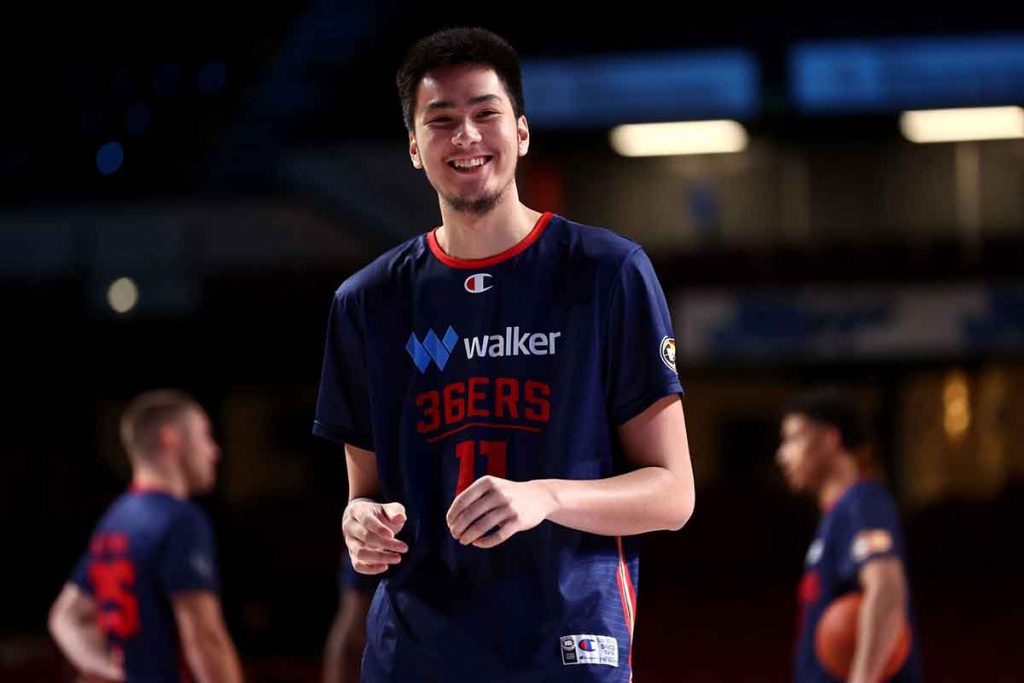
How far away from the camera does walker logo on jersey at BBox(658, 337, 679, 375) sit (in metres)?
2.47

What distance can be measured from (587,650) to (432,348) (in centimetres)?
58

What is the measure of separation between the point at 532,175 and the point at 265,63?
152 inches

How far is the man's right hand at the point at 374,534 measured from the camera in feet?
7.64

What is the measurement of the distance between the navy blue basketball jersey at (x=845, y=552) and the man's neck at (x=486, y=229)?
10.7 ft

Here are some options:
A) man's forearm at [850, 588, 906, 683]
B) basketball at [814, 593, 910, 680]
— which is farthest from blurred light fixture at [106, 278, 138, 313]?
man's forearm at [850, 588, 906, 683]

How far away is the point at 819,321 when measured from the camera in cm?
1684

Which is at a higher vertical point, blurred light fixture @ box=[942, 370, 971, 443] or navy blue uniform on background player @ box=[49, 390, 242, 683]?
blurred light fixture @ box=[942, 370, 971, 443]

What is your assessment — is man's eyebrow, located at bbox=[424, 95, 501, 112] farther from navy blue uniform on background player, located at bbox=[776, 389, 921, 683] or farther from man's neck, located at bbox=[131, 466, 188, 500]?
man's neck, located at bbox=[131, 466, 188, 500]

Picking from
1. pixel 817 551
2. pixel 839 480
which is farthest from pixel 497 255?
pixel 839 480

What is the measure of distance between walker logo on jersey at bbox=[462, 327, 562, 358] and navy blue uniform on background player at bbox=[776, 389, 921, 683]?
125 inches

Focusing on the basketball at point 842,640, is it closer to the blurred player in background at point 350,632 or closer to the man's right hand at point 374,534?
the blurred player in background at point 350,632

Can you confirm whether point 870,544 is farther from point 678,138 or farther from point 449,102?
point 678,138

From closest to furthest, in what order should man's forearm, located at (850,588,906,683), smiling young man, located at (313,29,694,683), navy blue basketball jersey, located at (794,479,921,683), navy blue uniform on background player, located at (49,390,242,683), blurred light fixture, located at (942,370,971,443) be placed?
smiling young man, located at (313,29,694,683), man's forearm, located at (850,588,906,683), navy blue uniform on background player, located at (49,390,242,683), navy blue basketball jersey, located at (794,479,921,683), blurred light fixture, located at (942,370,971,443)

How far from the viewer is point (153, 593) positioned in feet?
17.9
